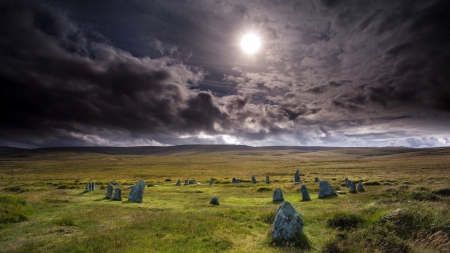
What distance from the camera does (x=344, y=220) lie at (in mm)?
14039

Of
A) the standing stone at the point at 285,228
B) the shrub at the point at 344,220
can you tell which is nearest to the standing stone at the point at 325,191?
the shrub at the point at 344,220

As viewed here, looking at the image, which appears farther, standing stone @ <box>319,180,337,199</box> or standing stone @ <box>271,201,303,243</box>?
standing stone @ <box>319,180,337,199</box>

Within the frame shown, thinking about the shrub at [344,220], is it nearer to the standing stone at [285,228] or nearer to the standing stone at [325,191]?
the standing stone at [285,228]

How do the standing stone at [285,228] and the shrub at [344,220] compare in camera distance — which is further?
the shrub at [344,220]

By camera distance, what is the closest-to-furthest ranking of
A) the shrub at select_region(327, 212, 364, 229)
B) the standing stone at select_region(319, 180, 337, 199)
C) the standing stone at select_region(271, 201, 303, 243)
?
the standing stone at select_region(271, 201, 303, 243) < the shrub at select_region(327, 212, 364, 229) < the standing stone at select_region(319, 180, 337, 199)

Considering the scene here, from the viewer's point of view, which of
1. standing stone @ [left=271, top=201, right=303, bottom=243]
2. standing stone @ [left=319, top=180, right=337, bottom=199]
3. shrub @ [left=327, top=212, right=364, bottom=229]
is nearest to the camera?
standing stone @ [left=271, top=201, right=303, bottom=243]

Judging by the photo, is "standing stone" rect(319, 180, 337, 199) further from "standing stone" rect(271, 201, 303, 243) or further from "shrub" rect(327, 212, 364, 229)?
"standing stone" rect(271, 201, 303, 243)

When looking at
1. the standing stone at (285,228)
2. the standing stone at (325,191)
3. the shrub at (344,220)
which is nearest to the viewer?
the standing stone at (285,228)

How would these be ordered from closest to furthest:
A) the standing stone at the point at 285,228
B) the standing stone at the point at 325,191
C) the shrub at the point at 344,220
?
1. the standing stone at the point at 285,228
2. the shrub at the point at 344,220
3. the standing stone at the point at 325,191

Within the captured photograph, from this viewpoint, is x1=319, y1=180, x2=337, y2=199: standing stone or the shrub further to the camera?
x1=319, y1=180, x2=337, y2=199: standing stone

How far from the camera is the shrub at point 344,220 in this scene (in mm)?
13578

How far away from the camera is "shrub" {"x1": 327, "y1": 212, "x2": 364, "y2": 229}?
13578 mm

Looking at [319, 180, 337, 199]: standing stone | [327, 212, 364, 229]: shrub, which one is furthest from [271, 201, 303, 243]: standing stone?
[319, 180, 337, 199]: standing stone

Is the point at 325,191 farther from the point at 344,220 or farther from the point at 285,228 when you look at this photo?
the point at 285,228
